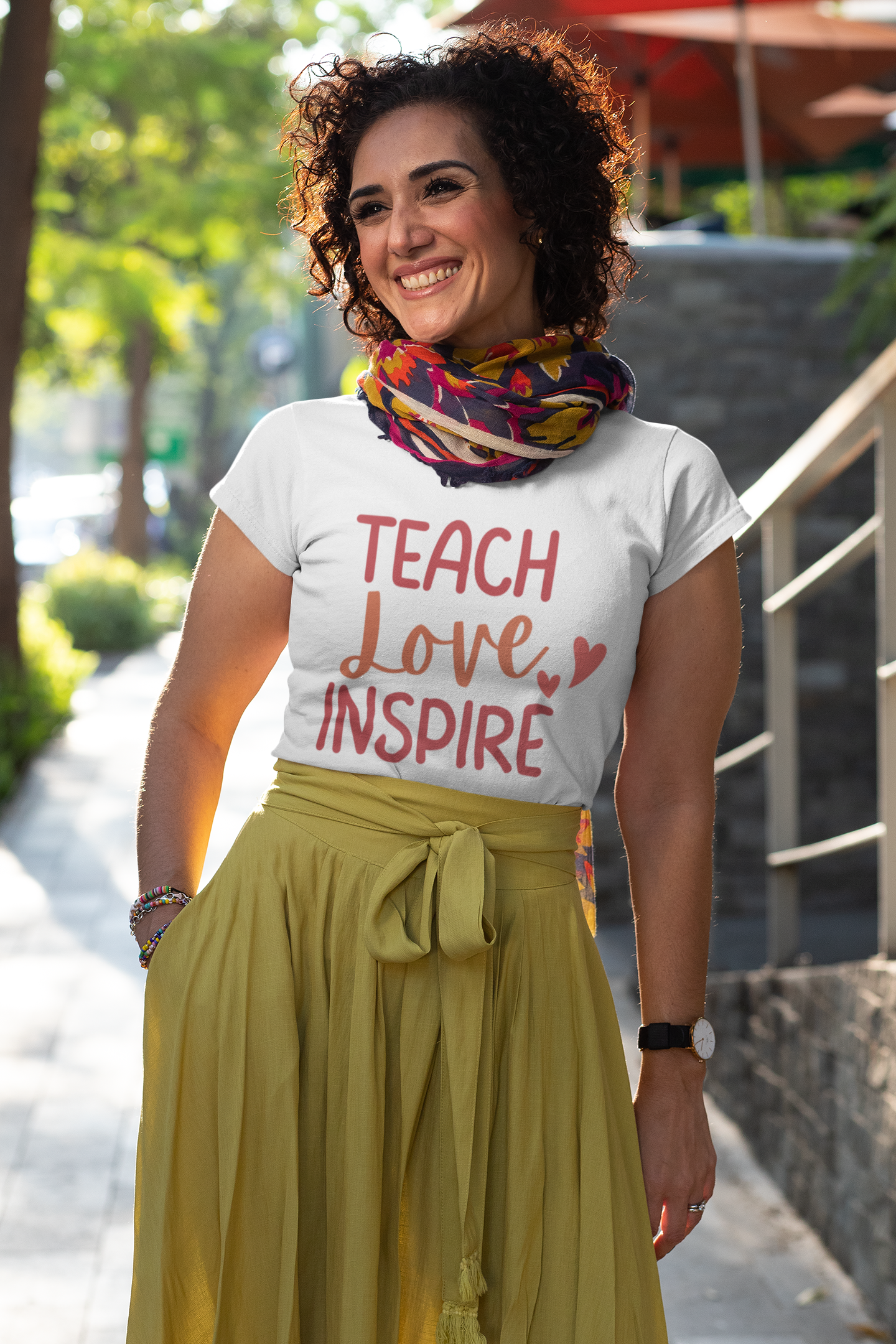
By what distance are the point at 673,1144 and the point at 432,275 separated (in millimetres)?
1069

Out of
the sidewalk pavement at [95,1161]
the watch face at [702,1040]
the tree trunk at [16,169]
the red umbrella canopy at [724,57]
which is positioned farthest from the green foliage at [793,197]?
the watch face at [702,1040]

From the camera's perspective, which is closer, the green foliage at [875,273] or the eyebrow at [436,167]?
the eyebrow at [436,167]

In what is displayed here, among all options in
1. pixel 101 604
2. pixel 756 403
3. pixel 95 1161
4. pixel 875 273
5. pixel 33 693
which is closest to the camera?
pixel 95 1161

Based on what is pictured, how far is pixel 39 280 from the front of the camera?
14688 millimetres

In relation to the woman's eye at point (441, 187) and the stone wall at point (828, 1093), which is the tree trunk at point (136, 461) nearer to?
the stone wall at point (828, 1093)

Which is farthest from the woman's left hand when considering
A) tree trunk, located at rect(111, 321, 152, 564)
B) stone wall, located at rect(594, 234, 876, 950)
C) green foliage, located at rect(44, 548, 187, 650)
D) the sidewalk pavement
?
tree trunk, located at rect(111, 321, 152, 564)

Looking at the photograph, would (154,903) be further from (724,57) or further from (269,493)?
(724,57)

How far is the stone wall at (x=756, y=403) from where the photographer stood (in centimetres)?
568

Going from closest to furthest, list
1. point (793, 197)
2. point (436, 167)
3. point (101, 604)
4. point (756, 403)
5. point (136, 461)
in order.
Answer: point (436, 167), point (756, 403), point (793, 197), point (101, 604), point (136, 461)

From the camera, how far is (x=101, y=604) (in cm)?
1477

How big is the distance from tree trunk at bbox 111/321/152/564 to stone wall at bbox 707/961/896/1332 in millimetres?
16091

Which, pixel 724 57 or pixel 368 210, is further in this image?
pixel 724 57

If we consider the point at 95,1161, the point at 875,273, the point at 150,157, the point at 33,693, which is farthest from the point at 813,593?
the point at 150,157

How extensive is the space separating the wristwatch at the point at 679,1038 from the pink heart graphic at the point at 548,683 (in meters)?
0.45
